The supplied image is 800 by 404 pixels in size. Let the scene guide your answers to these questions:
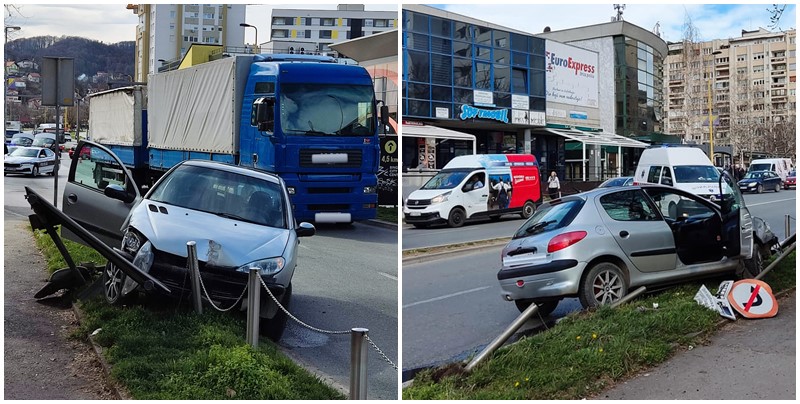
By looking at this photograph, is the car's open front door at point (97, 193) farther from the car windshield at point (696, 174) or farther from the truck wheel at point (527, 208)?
the truck wheel at point (527, 208)

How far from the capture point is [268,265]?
642cm

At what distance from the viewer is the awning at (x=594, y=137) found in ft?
60.0

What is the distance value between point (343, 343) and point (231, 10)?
14.6 ft

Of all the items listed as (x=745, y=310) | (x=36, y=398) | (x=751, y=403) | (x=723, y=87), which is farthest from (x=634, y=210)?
(x=36, y=398)

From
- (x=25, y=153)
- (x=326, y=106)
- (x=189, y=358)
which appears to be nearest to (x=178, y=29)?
(x=326, y=106)

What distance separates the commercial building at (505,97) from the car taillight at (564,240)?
82.3 inches

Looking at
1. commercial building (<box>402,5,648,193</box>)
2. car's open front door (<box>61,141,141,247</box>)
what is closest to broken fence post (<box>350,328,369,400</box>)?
car's open front door (<box>61,141,141,247</box>)

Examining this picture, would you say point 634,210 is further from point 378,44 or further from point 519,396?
point 378,44

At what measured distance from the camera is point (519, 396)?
5.29m

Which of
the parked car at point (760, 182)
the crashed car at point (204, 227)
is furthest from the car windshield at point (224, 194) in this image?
the parked car at point (760, 182)

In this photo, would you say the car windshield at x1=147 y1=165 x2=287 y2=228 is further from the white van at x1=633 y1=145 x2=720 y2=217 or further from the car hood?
the white van at x1=633 y1=145 x2=720 y2=217

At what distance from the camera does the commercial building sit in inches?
333

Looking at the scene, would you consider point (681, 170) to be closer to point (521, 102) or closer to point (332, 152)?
point (332, 152)

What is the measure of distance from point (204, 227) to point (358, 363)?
2647 millimetres
